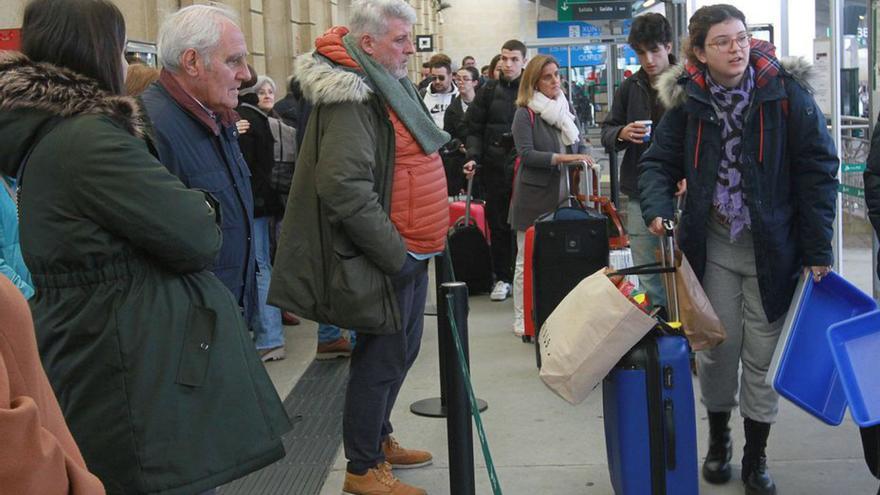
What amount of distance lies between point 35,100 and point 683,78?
105 inches

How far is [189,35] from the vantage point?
11.5 feet

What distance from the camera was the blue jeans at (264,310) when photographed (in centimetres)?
731

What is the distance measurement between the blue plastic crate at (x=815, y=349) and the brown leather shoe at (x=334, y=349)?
12.0ft

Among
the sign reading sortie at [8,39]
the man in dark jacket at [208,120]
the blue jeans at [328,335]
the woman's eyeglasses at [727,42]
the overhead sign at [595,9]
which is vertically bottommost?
the blue jeans at [328,335]

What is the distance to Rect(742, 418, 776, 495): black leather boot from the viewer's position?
446cm

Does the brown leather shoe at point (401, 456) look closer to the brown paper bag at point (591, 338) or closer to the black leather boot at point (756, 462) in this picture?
the brown paper bag at point (591, 338)

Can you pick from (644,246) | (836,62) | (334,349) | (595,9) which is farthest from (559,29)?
(644,246)

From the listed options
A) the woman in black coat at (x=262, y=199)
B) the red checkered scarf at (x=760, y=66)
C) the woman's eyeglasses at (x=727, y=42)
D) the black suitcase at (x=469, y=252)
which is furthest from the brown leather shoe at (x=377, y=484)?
the black suitcase at (x=469, y=252)

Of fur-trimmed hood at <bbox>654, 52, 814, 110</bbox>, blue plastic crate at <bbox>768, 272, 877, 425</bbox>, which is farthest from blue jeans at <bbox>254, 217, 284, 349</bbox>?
blue plastic crate at <bbox>768, 272, 877, 425</bbox>

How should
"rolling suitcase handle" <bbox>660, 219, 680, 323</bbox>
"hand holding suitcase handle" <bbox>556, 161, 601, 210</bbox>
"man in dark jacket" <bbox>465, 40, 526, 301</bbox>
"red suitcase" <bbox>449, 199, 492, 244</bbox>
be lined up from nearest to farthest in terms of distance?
"rolling suitcase handle" <bbox>660, 219, 680, 323</bbox> < "hand holding suitcase handle" <bbox>556, 161, 601, 210</bbox> < "man in dark jacket" <bbox>465, 40, 526, 301</bbox> < "red suitcase" <bbox>449, 199, 492, 244</bbox>

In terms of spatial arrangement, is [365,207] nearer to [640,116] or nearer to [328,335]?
[640,116]

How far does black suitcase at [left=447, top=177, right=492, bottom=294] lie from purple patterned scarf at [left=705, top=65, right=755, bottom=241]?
480cm

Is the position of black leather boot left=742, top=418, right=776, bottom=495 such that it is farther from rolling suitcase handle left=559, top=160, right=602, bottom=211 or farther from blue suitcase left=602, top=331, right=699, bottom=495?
rolling suitcase handle left=559, top=160, right=602, bottom=211

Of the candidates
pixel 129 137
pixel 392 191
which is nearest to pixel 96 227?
pixel 129 137
